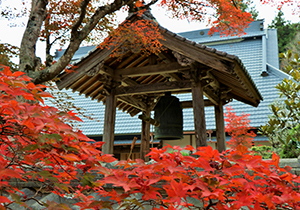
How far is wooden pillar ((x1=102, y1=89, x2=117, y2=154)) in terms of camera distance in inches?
202

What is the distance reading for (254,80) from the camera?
42.5 feet

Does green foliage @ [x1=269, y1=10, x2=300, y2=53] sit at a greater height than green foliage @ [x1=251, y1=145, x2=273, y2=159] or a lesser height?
greater

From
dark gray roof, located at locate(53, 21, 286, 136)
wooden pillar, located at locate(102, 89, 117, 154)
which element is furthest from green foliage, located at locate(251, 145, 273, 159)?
wooden pillar, located at locate(102, 89, 117, 154)

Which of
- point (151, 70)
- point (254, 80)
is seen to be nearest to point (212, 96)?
point (151, 70)

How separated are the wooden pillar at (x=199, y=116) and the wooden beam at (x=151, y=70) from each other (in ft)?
1.55

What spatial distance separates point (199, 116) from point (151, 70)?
1.38 meters

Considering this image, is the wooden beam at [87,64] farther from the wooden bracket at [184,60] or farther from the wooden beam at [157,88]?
the wooden bracket at [184,60]

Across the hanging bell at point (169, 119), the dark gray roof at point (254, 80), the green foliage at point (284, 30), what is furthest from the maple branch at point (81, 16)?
the green foliage at point (284, 30)

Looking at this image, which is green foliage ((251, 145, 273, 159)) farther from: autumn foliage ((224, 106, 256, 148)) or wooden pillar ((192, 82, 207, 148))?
wooden pillar ((192, 82, 207, 148))

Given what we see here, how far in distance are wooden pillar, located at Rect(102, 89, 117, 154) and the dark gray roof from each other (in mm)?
5413

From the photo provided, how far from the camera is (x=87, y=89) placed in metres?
6.13

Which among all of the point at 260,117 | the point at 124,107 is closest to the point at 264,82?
the point at 260,117

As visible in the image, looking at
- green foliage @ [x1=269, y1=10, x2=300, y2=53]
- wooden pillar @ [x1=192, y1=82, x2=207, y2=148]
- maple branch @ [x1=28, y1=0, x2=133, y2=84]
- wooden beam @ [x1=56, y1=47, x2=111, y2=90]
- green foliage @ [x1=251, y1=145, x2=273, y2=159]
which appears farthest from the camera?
green foliage @ [x1=269, y1=10, x2=300, y2=53]

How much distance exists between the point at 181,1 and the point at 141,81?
219 cm
